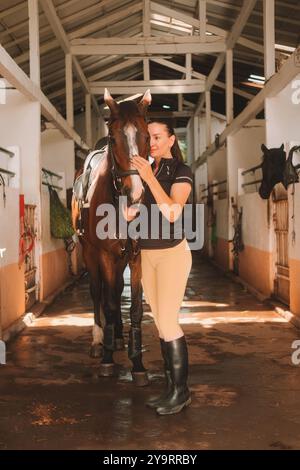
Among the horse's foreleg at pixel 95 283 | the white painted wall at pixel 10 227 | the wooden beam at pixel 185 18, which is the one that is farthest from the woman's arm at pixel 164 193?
the wooden beam at pixel 185 18

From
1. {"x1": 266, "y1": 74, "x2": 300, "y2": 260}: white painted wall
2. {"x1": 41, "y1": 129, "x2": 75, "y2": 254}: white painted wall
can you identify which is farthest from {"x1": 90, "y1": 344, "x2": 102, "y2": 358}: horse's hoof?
{"x1": 41, "y1": 129, "x2": 75, "y2": 254}: white painted wall

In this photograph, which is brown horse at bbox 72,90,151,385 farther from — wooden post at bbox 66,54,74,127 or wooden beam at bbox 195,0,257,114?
wooden post at bbox 66,54,74,127

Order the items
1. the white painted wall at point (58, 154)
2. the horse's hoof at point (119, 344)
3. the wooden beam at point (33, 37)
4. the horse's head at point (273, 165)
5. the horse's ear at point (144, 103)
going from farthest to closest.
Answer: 1. the white painted wall at point (58, 154)
2. the wooden beam at point (33, 37)
3. the horse's head at point (273, 165)
4. the horse's hoof at point (119, 344)
5. the horse's ear at point (144, 103)

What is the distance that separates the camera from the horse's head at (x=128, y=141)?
10.3 ft

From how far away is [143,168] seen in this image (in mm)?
2959

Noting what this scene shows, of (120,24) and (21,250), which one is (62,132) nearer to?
(120,24)

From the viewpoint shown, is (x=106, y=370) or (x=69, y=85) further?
(x=69, y=85)

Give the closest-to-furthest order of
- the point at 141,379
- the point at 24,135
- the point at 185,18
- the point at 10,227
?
the point at 141,379
the point at 10,227
the point at 24,135
the point at 185,18

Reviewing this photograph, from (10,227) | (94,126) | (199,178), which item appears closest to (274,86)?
(10,227)

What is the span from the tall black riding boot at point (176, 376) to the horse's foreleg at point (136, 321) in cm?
56

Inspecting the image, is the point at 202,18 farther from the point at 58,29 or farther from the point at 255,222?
the point at 255,222

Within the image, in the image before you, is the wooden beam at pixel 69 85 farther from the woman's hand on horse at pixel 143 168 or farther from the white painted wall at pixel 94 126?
the woman's hand on horse at pixel 143 168

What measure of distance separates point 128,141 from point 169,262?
0.69 meters

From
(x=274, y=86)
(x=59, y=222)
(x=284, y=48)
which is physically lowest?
(x=59, y=222)
